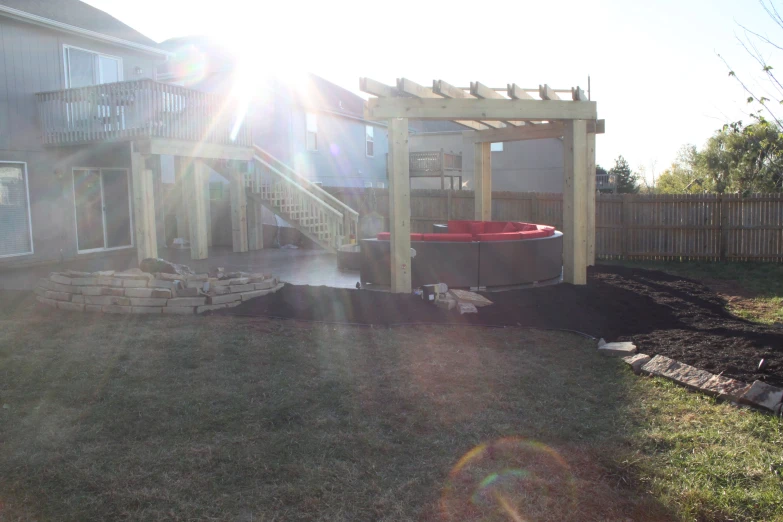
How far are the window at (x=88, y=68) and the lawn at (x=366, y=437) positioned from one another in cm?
965

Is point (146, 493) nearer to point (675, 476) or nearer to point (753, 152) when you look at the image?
point (675, 476)

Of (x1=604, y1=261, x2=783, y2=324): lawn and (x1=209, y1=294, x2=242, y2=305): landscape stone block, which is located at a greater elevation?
(x1=209, y1=294, x2=242, y2=305): landscape stone block

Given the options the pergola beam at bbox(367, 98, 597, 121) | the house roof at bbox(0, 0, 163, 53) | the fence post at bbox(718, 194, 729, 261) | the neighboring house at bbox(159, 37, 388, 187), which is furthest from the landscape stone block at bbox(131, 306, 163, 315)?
the neighboring house at bbox(159, 37, 388, 187)

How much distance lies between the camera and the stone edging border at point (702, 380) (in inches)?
169

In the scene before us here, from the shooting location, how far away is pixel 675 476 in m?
3.39

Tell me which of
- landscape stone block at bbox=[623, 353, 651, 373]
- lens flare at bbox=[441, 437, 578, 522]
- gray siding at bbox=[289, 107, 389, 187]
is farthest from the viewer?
gray siding at bbox=[289, 107, 389, 187]

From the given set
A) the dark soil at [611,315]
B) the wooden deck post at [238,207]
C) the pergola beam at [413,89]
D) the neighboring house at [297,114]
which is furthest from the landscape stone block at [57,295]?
the neighboring house at [297,114]

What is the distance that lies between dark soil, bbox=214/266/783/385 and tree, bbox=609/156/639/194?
85.1 ft

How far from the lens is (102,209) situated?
1491cm

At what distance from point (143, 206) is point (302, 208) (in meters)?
4.48

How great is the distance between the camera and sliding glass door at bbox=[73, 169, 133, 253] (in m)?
14.3

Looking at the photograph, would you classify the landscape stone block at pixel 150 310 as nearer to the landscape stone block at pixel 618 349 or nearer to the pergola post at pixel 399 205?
the pergola post at pixel 399 205

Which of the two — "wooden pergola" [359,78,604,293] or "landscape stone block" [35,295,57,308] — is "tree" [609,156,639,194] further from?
"landscape stone block" [35,295,57,308]

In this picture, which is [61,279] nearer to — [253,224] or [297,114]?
[253,224]
